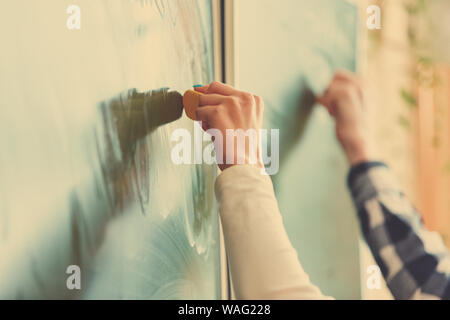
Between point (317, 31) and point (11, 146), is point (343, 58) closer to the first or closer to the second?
point (317, 31)

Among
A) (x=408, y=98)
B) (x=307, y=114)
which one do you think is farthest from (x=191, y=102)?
(x=408, y=98)

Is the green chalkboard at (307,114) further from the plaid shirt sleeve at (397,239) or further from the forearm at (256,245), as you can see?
the forearm at (256,245)

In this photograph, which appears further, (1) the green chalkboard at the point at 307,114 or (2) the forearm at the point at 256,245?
(1) the green chalkboard at the point at 307,114

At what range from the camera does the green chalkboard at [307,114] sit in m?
0.61

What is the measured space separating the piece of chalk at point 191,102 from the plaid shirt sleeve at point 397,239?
44 centimetres

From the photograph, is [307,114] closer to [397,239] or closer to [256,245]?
[397,239]

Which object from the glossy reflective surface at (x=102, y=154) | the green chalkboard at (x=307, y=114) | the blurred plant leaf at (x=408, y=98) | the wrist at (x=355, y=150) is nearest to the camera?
the glossy reflective surface at (x=102, y=154)

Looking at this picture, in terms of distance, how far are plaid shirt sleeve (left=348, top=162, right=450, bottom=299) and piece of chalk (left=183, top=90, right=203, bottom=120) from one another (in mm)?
437

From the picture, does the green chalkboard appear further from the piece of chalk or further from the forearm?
the forearm

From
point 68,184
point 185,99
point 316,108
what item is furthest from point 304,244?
point 68,184

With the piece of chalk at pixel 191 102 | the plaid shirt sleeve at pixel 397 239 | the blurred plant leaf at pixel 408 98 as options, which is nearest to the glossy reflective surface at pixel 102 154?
the piece of chalk at pixel 191 102

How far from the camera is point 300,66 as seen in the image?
28.0 inches

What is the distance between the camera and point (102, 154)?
358 mm

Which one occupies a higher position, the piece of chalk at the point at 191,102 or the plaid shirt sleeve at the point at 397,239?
the piece of chalk at the point at 191,102
